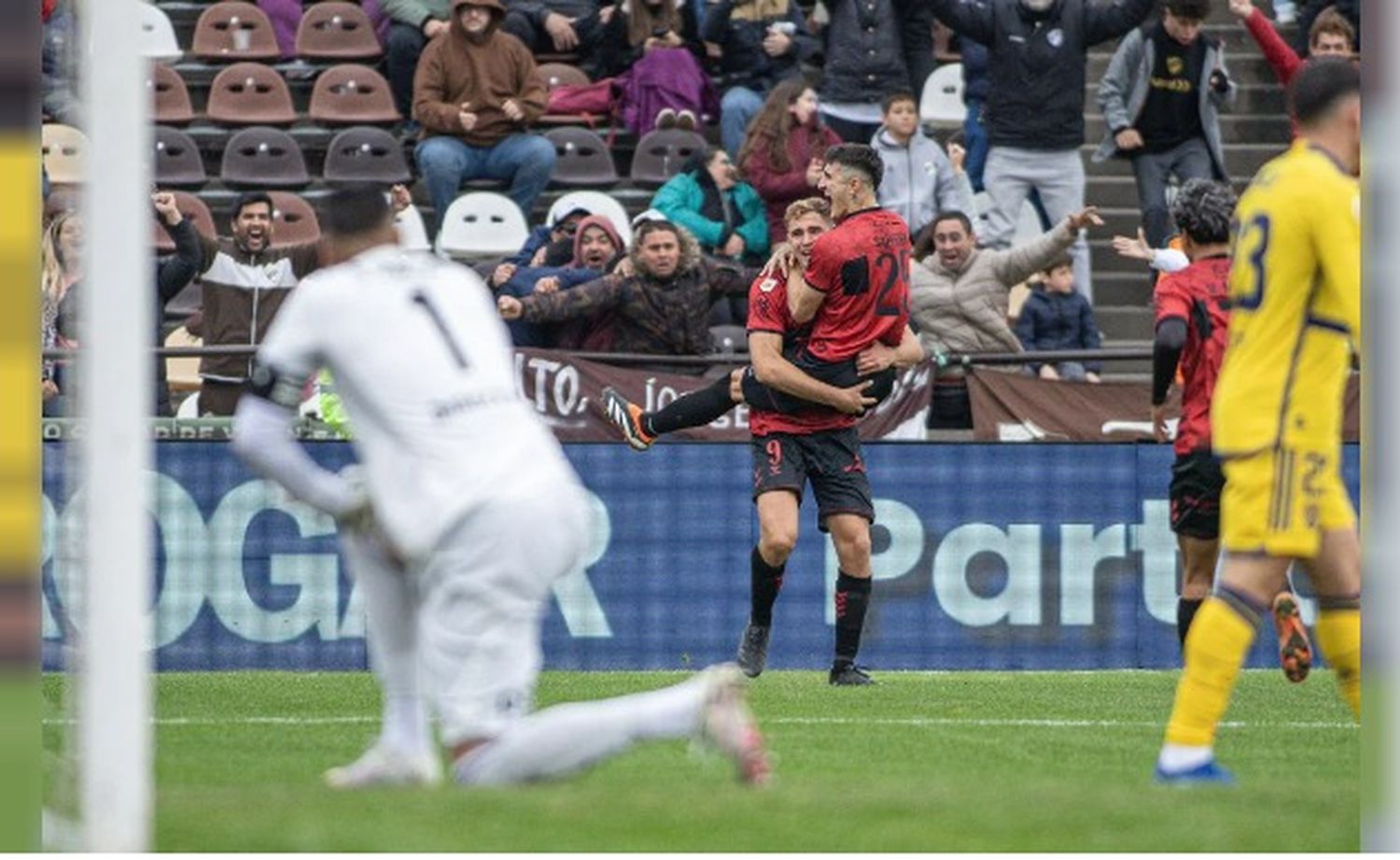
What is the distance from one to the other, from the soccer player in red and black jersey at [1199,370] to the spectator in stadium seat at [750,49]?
→ 8832mm

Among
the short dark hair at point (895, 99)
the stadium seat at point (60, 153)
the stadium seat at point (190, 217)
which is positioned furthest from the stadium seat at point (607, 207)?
the stadium seat at point (60, 153)

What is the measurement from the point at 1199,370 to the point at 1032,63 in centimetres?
829

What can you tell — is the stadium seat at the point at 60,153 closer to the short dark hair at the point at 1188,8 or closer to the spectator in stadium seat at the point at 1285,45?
the short dark hair at the point at 1188,8

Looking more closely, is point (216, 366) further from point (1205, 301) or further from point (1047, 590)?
point (1205, 301)

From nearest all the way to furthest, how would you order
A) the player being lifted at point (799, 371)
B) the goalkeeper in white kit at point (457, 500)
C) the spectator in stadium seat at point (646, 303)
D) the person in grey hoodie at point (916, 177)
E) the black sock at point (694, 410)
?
the goalkeeper in white kit at point (457, 500) < the player being lifted at point (799, 371) < the black sock at point (694, 410) < the spectator in stadium seat at point (646, 303) < the person in grey hoodie at point (916, 177)

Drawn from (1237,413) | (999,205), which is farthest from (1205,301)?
(999,205)

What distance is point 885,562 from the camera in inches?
670

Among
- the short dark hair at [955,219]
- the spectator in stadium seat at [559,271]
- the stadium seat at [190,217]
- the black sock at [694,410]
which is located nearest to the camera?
the black sock at [694,410]

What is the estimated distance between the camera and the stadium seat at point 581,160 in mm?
21938

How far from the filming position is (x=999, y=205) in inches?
816

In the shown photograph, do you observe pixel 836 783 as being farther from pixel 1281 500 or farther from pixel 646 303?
pixel 646 303

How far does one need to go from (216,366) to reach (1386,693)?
1177cm

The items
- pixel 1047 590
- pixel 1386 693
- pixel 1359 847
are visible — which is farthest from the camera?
pixel 1047 590

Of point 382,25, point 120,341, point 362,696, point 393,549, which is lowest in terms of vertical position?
point 362,696
